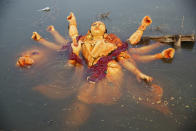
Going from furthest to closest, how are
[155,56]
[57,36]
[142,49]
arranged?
[57,36]
[142,49]
[155,56]

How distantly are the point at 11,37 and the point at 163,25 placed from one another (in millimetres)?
4619

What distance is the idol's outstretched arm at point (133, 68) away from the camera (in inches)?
163

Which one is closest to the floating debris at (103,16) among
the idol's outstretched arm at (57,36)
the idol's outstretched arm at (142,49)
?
the idol's outstretched arm at (57,36)

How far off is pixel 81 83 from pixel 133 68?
1211mm

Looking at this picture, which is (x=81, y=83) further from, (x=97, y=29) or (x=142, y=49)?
(x=142, y=49)

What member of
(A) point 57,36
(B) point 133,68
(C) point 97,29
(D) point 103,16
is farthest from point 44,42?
(B) point 133,68

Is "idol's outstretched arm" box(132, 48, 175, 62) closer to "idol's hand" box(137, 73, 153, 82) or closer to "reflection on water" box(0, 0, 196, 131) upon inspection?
"reflection on water" box(0, 0, 196, 131)

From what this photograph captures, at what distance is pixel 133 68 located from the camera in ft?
14.4

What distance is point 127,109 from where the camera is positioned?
3.67 meters

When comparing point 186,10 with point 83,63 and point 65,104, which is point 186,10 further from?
point 65,104

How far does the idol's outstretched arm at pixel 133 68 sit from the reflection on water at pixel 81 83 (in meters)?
0.18


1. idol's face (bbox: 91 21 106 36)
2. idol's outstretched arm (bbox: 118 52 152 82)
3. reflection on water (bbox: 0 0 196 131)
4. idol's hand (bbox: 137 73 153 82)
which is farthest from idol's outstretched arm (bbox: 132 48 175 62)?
idol's face (bbox: 91 21 106 36)

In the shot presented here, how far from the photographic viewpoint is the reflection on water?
3.46 metres

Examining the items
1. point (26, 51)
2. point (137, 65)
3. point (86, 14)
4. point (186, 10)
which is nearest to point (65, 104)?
point (137, 65)
